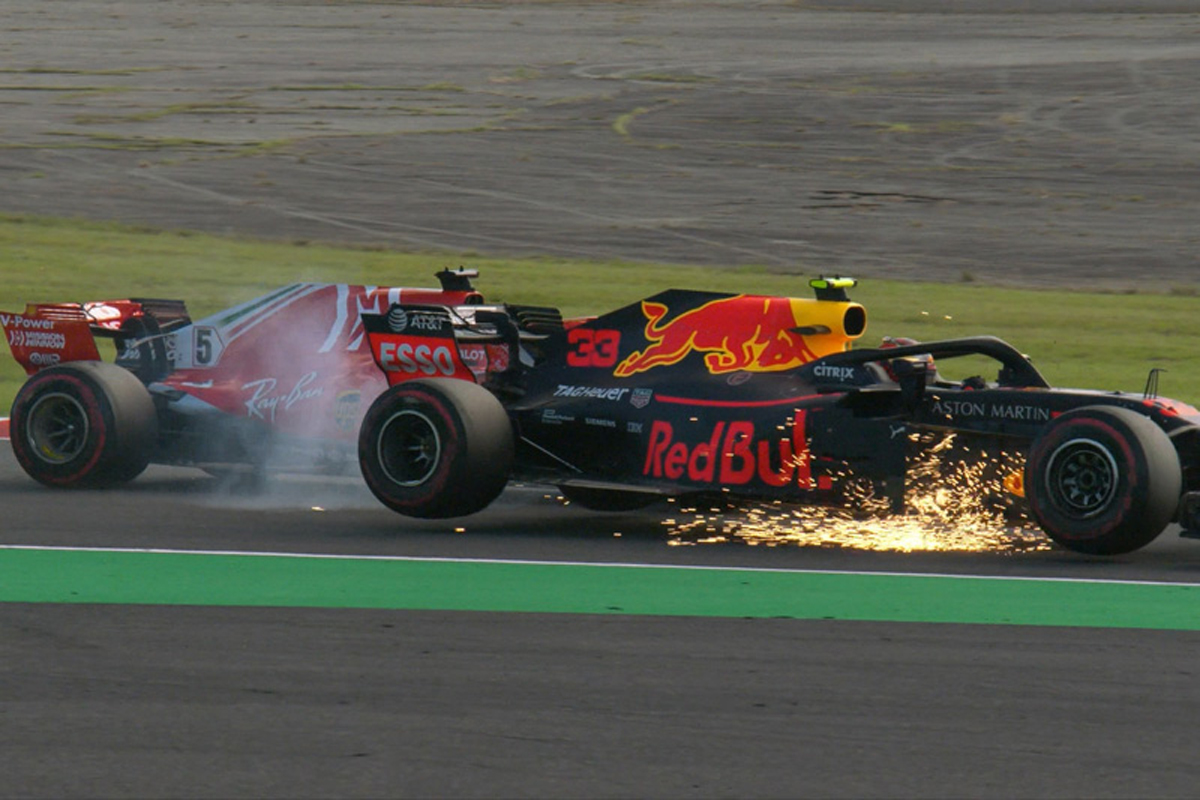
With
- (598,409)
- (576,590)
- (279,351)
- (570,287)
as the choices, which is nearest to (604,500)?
(598,409)

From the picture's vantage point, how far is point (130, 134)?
1321 inches

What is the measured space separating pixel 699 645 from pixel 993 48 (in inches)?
1579

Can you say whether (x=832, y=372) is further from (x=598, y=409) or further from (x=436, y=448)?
(x=436, y=448)

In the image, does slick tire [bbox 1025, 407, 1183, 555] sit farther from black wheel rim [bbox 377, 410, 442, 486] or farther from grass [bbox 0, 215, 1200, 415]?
grass [bbox 0, 215, 1200, 415]

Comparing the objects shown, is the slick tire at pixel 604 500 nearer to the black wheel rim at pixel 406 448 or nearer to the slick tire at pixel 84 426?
the black wheel rim at pixel 406 448

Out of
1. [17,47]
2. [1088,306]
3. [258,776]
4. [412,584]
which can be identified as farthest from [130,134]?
[258,776]

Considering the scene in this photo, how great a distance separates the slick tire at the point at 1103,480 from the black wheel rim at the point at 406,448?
2.89m

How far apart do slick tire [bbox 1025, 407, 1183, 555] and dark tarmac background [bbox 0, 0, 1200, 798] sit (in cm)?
25

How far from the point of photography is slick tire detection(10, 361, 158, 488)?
11.4 meters

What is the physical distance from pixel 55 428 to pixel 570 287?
36.8 ft

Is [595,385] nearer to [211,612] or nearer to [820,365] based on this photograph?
[820,365]

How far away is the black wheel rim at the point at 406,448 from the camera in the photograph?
1010 centimetres

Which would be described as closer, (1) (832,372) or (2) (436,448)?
(1) (832,372)

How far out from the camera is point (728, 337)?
10203mm
